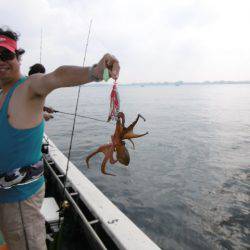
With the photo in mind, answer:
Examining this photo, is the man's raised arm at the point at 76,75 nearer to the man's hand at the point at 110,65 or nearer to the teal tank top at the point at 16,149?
A: the man's hand at the point at 110,65

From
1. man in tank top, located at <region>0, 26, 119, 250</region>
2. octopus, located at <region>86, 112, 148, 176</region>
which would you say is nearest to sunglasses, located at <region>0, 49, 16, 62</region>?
man in tank top, located at <region>0, 26, 119, 250</region>

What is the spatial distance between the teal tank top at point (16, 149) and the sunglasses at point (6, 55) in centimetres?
20

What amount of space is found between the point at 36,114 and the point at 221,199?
9785mm

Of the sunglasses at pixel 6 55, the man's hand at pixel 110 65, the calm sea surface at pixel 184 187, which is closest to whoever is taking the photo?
the man's hand at pixel 110 65

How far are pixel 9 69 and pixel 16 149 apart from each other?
2.23 ft

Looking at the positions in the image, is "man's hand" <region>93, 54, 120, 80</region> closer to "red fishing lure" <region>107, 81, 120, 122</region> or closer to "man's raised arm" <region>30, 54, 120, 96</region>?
"man's raised arm" <region>30, 54, 120, 96</region>

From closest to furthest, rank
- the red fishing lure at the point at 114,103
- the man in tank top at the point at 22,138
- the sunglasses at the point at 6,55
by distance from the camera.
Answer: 1. the man in tank top at the point at 22,138
2. the red fishing lure at the point at 114,103
3. the sunglasses at the point at 6,55

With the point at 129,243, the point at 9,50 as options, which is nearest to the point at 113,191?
the point at 129,243

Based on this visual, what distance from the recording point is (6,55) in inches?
91.7

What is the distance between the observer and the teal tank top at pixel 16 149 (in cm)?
232

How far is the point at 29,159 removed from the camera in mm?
2523

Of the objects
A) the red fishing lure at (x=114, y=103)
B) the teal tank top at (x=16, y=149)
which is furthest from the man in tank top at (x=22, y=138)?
the red fishing lure at (x=114, y=103)

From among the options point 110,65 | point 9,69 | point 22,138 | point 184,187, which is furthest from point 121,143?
point 184,187

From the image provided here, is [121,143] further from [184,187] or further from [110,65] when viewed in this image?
[184,187]
